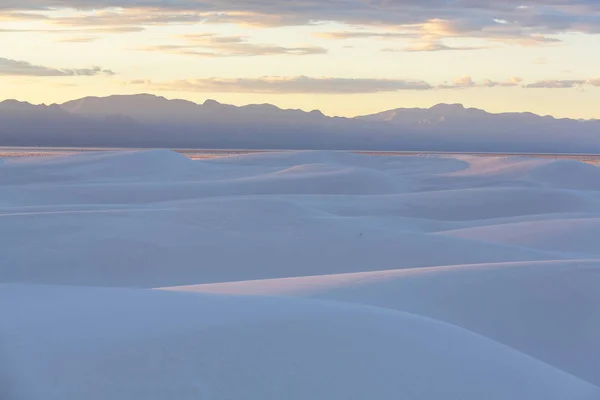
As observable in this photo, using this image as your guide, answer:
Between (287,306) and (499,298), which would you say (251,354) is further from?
(499,298)

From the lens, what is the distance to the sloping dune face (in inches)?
199

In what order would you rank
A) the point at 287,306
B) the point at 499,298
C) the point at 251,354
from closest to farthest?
the point at 251,354 → the point at 287,306 → the point at 499,298

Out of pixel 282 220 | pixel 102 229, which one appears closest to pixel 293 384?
pixel 102 229

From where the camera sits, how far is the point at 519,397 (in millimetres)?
5664

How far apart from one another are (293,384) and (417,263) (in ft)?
28.7

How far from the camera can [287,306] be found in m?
6.37

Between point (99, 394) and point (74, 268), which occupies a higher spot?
point (99, 394)

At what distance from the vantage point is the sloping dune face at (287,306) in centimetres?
507

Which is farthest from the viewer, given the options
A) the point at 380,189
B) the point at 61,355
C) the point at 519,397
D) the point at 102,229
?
the point at 380,189

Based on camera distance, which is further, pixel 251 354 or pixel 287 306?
pixel 287 306

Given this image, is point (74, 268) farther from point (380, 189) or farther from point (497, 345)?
point (380, 189)

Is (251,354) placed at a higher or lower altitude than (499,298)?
higher

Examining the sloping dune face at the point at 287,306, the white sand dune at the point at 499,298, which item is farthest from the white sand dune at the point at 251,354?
the white sand dune at the point at 499,298

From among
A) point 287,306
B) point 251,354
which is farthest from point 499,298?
point 251,354
